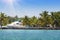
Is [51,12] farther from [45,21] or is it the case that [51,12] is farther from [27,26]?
Answer: [27,26]

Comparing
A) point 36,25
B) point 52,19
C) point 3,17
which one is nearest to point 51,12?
point 52,19

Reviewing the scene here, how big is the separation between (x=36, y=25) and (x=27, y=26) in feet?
12.1

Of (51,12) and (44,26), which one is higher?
(51,12)

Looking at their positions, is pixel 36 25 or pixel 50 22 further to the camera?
pixel 36 25

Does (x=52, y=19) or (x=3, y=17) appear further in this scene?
(x=3, y=17)

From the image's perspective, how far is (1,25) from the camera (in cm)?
7350

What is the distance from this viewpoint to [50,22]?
6800 centimetres

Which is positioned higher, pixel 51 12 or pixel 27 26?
pixel 51 12

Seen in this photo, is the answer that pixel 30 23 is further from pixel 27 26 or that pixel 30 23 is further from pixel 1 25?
pixel 1 25

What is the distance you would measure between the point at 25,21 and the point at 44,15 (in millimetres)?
8328

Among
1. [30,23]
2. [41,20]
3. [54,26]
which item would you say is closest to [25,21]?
[30,23]

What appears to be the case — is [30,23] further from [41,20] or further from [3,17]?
[3,17]

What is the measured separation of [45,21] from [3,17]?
693 inches

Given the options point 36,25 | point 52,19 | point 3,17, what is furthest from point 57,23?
point 3,17
